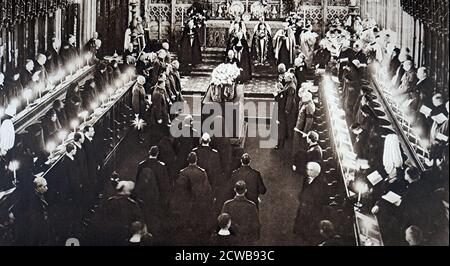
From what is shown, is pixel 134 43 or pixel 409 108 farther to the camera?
pixel 134 43

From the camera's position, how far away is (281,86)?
854cm

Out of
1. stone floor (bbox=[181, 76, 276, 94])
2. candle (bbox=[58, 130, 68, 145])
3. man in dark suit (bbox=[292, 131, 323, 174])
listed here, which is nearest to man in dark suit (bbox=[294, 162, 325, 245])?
man in dark suit (bbox=[292, 131, 323, 174])

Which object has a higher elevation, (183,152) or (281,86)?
(281,86)

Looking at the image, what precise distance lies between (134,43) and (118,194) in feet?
6.59

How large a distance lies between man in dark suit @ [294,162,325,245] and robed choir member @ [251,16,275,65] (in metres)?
1.69

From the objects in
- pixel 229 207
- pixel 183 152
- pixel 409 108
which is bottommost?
pixel 229 207

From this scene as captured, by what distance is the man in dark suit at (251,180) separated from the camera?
8219 millimetres

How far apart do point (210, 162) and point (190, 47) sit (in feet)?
5.10

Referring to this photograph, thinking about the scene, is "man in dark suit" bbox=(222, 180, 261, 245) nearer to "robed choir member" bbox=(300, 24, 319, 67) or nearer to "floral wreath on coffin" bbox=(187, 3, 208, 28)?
"robed choir member" bbox=(300, 24, 319, 67)

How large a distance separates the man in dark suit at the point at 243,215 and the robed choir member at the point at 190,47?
1723 millimetres

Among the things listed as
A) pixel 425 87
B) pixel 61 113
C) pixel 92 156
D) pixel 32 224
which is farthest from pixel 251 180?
pixel 32 224

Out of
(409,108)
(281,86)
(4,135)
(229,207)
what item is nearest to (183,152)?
(229,207)

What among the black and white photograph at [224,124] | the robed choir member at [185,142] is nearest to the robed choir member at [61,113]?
the black and white photograph at [224,124]
